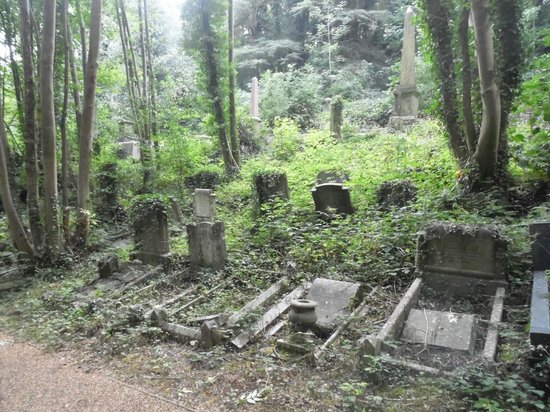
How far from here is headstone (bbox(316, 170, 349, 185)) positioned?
Result: 30.1 feet

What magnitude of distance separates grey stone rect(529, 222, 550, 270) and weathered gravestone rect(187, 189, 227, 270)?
4204mm

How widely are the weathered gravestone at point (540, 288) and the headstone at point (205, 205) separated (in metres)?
4.33

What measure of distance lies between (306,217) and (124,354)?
449 centimetres

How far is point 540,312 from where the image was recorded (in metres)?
3.36

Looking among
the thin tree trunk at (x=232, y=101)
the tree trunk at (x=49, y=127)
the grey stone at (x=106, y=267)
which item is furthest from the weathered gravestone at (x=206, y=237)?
the thin tree trunk at (x=232, y=101)

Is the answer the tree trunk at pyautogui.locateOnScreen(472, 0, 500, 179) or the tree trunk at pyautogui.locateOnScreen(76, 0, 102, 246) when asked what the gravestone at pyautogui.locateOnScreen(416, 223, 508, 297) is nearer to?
the tree trunk at pyautogui.locateOnScreen(472, 0, 500, 179)

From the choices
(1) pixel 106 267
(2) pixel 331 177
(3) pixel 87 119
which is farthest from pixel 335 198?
(3) pixel 87 119

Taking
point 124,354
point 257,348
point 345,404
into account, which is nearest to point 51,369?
point 124,354

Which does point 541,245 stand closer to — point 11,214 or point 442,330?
point 442,330

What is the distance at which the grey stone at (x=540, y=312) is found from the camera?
301cm

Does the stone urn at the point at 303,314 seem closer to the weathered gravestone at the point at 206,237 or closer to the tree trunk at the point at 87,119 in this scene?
the weathered gravestone at the point at 206,237

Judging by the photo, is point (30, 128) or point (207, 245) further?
point (30, 128)

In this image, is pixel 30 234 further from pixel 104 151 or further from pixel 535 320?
pixel 535 320

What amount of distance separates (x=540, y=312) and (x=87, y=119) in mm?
7365
